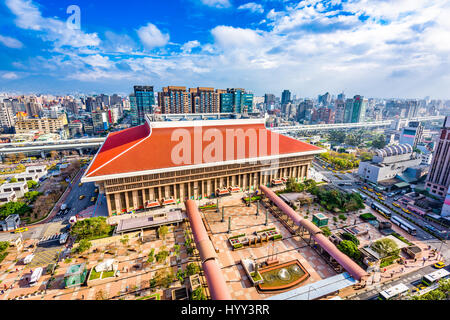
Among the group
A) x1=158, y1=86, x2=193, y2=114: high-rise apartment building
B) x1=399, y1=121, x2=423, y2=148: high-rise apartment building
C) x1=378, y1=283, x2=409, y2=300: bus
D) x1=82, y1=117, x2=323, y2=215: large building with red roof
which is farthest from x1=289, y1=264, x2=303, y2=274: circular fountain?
x1=158, y1=86, x2=193, y2=114: high-rise apartment building

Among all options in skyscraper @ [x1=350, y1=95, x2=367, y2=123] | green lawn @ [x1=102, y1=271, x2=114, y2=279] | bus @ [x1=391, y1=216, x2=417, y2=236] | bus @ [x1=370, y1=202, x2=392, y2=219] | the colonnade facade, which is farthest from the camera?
skyscraper @ [x1=350, y1=95, x2=367, y2=123]

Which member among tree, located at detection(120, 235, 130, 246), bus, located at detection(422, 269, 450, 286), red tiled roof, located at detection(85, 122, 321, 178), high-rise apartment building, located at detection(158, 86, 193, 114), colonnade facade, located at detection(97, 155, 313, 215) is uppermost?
high-rise apartment building, located at detection(158, 86, 193, 114)

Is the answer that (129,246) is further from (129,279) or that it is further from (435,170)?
(435,170)

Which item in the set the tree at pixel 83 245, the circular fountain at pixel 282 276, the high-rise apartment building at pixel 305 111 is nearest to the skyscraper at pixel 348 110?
the high-rise apartment building at pixel 305 111

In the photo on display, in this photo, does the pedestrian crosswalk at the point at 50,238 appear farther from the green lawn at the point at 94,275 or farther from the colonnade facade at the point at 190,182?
the green lawn at the point at 94,275

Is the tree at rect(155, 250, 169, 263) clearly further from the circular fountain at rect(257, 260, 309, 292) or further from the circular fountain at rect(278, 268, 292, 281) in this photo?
the circular fountain at rect(278, 268, 292, 281)

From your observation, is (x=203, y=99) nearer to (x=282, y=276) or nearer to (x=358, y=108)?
(x=282, y=276)

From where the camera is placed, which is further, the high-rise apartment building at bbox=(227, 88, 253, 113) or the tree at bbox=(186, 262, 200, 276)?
the high-rise apartment building at bbox=(227, 88, 253, 113)
